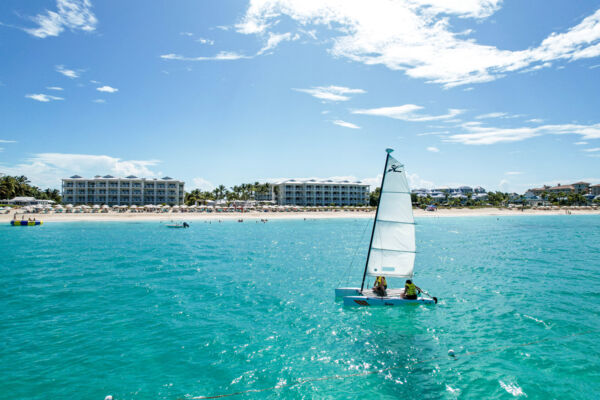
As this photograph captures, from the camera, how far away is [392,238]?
1877 cm

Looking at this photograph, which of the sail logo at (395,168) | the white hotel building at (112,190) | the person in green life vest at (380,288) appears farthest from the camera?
the white hotel building at (112,190)

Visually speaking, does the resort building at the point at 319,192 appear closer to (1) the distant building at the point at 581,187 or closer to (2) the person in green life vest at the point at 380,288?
(2) the person in green life vest at the point at 380,288

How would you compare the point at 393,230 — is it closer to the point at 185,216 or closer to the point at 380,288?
the point at 380,288

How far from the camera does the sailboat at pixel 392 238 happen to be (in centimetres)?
1791

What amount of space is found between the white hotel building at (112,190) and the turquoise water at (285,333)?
4020 inches

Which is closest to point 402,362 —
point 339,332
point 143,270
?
point 339,332

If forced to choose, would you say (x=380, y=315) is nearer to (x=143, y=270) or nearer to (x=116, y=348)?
A: (x=116, y=348)

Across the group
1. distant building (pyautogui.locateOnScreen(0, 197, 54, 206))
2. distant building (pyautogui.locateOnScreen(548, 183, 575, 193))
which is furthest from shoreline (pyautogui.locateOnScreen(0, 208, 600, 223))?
distant building (pyautogui.locateOnScreen(548, 183, 575, 193))

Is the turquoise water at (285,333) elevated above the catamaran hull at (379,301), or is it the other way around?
the catamaran hull at (379,301)

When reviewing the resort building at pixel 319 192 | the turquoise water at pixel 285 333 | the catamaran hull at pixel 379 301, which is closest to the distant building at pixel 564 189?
the resort building at pixel 319 192

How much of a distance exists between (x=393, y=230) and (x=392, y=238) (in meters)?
0.50

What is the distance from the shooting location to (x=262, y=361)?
13.1 m

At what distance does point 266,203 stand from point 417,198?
77464mm

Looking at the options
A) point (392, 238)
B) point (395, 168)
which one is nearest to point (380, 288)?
point (392, 238)
